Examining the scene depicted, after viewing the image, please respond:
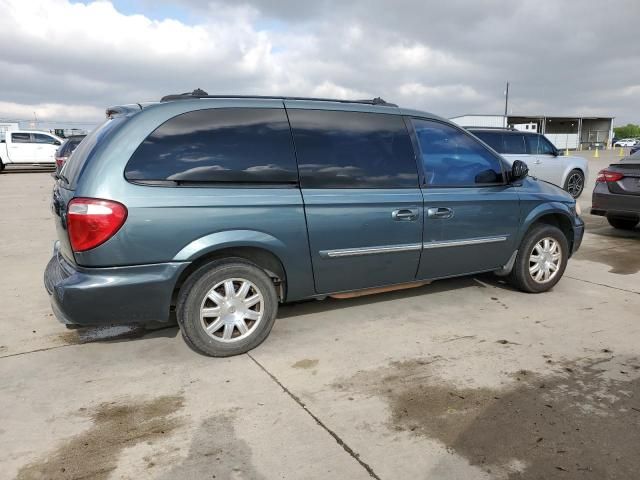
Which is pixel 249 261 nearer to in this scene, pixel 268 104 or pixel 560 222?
pixel 268 104

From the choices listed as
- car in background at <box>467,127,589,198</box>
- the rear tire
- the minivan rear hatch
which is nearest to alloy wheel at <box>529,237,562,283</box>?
the minivan rear hatch

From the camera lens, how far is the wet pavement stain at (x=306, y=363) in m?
3.50

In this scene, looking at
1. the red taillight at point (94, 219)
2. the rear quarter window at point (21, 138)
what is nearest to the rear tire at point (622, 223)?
the red taillight at point (94, 219)

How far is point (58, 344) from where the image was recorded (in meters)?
3.89

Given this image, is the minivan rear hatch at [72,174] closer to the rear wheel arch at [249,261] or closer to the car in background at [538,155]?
the rear wheel arch at [249,261]

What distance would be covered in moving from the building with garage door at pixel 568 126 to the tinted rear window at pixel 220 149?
173 ft

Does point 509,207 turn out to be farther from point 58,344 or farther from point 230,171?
point 58,344

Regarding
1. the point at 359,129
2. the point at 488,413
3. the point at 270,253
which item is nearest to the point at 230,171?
the point at 270,253

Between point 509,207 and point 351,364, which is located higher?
point 509,207

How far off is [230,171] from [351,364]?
1.59 m

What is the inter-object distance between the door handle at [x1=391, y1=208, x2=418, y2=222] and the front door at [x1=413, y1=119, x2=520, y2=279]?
129mm

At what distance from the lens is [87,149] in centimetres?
343

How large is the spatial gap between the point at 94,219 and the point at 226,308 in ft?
3.48

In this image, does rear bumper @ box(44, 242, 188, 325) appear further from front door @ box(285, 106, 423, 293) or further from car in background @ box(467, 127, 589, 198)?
car in background @ box(467, 127, 589, 198)
